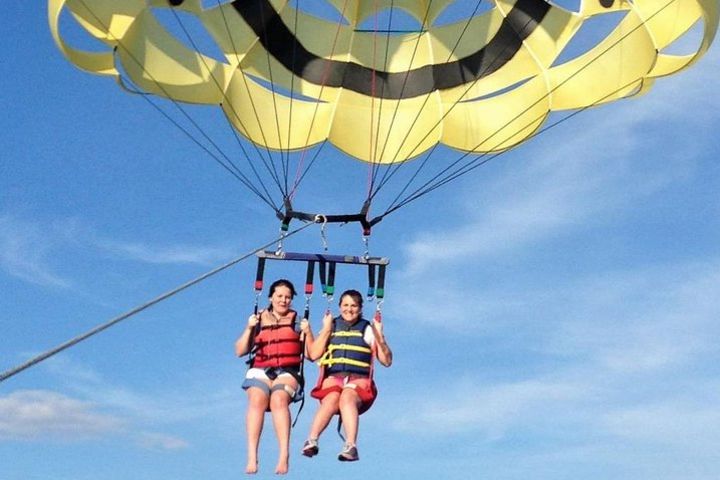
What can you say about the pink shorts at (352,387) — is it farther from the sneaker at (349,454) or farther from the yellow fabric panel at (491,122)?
the yellow fabric panel at (491,122)

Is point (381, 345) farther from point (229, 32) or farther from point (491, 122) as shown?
point (229, 32)

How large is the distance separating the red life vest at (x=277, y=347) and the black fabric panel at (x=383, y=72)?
3.87 m

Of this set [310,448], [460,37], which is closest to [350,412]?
[310,448]

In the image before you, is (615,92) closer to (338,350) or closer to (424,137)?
A: (424,137)

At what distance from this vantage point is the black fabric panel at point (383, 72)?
1277cm

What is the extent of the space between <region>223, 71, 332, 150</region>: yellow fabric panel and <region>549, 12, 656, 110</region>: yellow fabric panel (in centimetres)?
269

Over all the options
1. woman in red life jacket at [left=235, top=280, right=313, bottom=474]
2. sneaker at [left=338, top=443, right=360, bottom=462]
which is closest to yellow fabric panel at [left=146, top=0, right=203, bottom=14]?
woman in red life jacket at [left=235, top=280, right=313, bottom=474]

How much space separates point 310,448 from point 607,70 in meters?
5.57

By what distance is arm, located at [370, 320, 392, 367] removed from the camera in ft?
32.4

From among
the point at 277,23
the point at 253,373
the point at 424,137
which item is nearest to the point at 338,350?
the point at 253,373

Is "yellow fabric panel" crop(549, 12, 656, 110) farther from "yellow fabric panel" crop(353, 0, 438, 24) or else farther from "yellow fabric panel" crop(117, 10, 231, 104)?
"yellow fabric panel" crop(117, 10, 231, 104)

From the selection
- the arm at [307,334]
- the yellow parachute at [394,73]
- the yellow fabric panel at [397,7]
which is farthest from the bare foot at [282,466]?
the yellow fabric panel at [397,7]

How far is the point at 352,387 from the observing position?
384 inches

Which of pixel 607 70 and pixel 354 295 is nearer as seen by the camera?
pixel 354 295
